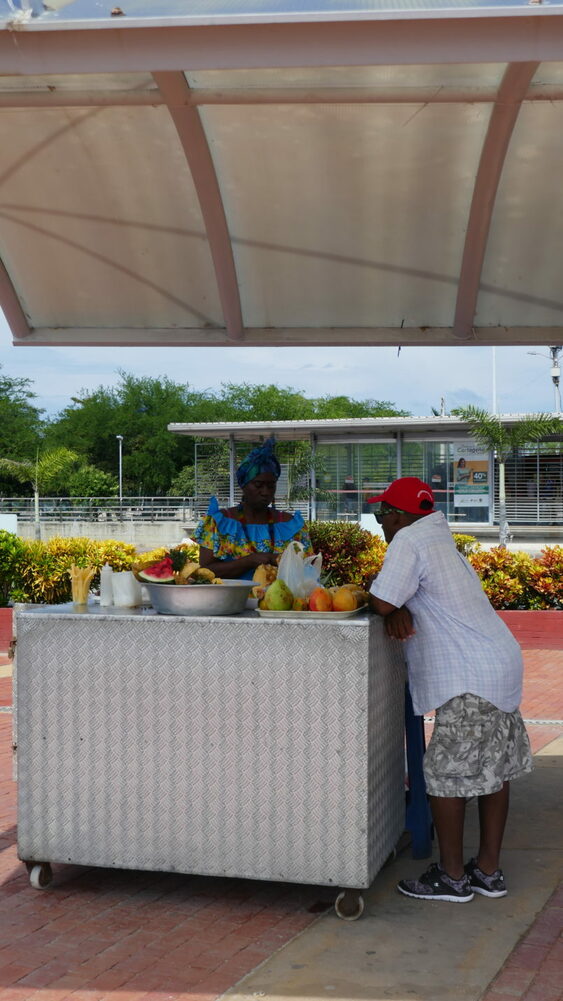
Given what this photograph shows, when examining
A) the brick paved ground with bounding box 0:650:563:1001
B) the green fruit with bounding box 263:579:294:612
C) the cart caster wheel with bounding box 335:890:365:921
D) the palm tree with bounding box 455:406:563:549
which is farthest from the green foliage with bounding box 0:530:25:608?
the palm tree with bounding box 455:406:563:549

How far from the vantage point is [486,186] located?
17.4ft

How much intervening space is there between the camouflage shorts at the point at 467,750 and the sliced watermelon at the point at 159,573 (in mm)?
1220

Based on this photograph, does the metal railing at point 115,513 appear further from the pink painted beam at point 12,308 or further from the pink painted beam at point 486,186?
the pink painted beam at point 486,186

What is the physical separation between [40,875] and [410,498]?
2.20 meters

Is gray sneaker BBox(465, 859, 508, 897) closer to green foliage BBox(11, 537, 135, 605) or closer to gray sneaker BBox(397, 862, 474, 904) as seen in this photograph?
gray sneaker BBox(397, 862, 474, 904)

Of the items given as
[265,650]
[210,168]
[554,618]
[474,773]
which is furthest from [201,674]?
[554,618]

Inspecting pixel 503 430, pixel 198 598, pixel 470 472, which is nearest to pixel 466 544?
pixel 198 598

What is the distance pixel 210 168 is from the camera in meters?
5.27

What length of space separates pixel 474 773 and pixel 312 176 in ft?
10.1

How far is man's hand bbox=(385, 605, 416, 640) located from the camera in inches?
167

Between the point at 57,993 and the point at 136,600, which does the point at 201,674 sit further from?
the point at 57,993

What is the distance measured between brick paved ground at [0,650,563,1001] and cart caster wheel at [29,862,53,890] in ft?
0.12

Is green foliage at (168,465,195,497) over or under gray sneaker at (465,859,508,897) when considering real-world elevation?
over

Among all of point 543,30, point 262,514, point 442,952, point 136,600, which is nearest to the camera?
point 543,30
